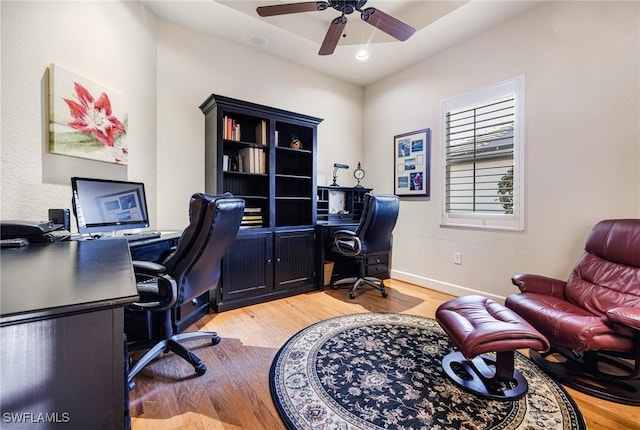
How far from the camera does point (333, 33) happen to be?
7.67 ft

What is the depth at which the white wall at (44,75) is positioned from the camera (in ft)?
5.25

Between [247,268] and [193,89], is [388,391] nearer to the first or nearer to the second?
[247,268]

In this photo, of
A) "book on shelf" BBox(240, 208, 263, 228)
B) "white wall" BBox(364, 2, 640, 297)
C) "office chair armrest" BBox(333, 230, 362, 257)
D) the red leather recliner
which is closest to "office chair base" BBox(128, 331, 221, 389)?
"book on shelf" BBox(240, 208, 263, 228)

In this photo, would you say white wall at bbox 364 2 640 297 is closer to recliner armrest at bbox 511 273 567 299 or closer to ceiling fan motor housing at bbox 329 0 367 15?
recliner armrest at bbox 511 273 567 299

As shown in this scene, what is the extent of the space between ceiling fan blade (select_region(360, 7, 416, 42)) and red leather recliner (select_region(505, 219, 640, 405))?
6.90 feet

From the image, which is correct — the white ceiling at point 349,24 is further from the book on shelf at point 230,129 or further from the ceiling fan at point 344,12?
the book on shelf at point 230,129

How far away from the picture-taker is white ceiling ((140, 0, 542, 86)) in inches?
102

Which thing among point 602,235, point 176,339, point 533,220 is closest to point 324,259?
point 176,339

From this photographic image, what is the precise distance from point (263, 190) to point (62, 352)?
269cm

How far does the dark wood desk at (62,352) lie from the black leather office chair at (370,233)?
8.33ft

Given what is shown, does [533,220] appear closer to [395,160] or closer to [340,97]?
[395,160]

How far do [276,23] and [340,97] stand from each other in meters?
1.52

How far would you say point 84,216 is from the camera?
1.83m

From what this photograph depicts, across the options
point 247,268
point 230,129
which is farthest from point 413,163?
point 247,268
